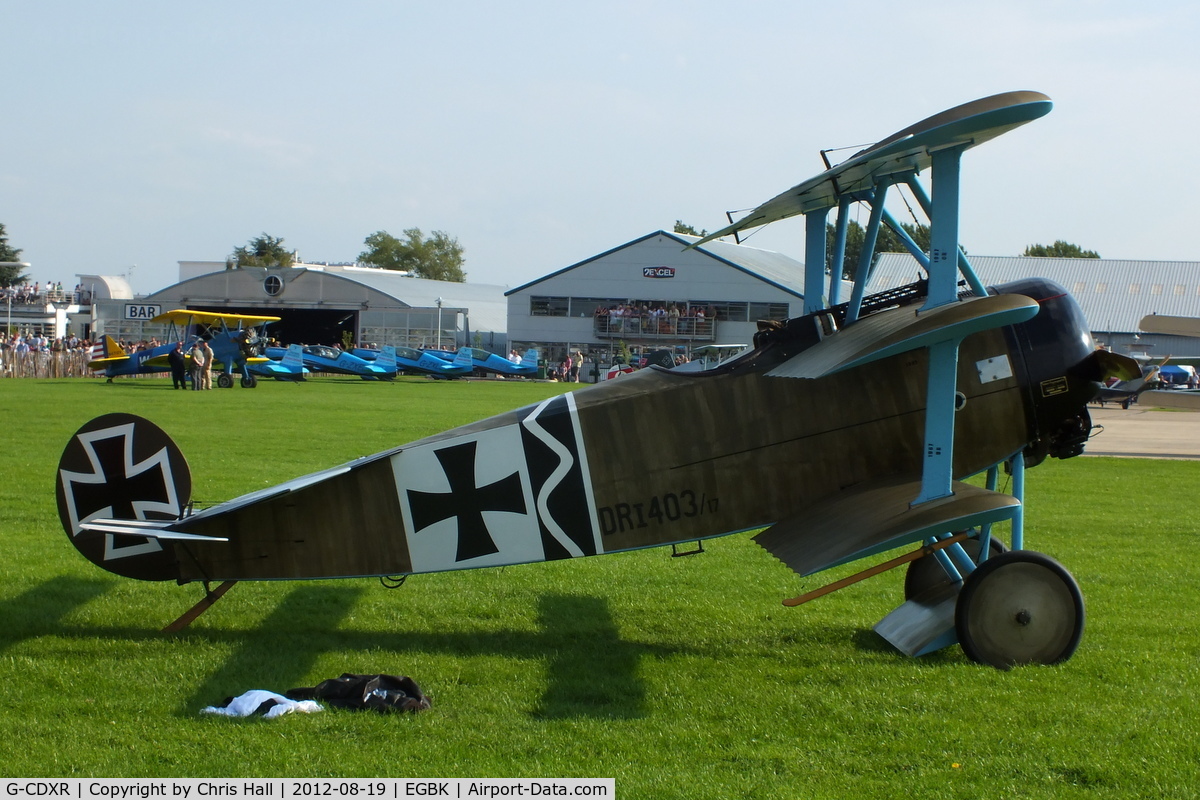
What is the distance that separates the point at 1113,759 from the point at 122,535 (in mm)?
5746

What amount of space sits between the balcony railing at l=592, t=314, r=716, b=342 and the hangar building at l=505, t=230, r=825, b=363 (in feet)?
0.21

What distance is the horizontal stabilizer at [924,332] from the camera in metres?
5.69

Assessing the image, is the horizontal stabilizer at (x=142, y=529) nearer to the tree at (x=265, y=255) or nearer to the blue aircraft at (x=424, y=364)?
the blue aircraft at (x=424, y=364)

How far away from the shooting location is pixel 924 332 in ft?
19.0

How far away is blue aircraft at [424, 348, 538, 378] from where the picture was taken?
6003cm

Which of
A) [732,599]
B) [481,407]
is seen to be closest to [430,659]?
[732,599]

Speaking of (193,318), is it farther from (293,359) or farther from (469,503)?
(469,503)

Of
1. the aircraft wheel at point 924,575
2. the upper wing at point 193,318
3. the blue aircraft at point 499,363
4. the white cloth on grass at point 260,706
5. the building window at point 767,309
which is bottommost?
the white cloth on grass at point 260,706

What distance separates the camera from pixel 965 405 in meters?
6.56

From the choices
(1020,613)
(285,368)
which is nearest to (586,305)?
(285,368)

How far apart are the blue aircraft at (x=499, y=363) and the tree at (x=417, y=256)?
78966 millimetres

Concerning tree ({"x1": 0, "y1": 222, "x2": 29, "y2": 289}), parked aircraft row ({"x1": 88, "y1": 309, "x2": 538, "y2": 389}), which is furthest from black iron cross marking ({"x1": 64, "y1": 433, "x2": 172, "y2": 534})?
tree ({"x1": 0, "y1": 222, "x2": 29, "y2": 289})

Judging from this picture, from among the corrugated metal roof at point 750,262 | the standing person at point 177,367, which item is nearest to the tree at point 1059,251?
the corrugated metal roof at point 750,262

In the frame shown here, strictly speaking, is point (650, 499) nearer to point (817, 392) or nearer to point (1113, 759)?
point (817, 392)
